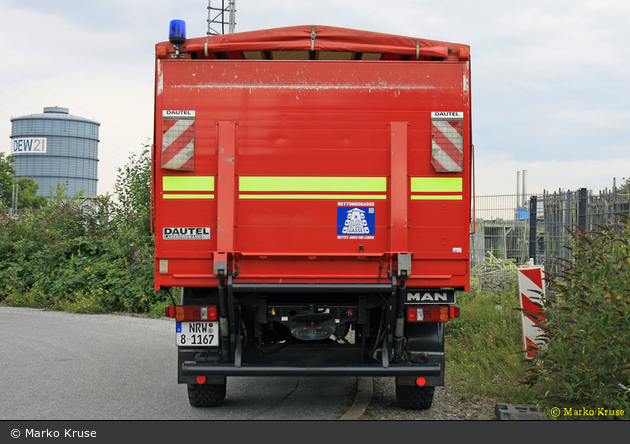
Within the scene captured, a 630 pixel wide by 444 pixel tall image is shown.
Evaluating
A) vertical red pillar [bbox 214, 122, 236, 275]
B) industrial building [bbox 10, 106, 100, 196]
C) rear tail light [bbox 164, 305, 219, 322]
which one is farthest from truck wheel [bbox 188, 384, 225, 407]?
industrial building [bbox 10, 106, 100, 196]

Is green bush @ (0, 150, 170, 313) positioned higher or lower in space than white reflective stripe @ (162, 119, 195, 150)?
lower

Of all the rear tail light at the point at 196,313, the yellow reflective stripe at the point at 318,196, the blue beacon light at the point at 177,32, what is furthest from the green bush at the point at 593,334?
the blue beacon light at the point at 177,32

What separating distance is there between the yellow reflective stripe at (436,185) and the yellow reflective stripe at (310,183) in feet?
0.91

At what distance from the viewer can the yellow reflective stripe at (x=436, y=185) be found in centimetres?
492

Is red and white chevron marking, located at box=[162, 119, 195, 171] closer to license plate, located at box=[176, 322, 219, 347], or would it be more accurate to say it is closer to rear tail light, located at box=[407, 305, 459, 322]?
license plate, located at box=[176, 322, 219, 347]

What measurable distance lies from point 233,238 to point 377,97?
1739 mm

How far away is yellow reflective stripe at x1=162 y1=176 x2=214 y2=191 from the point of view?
16.1ft

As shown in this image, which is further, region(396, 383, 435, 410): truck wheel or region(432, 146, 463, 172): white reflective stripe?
region(396, 383, 435, 410): truck wheel

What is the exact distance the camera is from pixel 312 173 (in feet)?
16.1

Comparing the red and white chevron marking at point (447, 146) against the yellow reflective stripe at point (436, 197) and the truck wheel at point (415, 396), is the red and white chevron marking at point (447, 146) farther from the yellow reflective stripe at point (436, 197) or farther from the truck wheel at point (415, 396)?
the truck wheel at point (415, 396)

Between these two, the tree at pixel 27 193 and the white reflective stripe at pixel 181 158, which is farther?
the tree at pixel 27 193

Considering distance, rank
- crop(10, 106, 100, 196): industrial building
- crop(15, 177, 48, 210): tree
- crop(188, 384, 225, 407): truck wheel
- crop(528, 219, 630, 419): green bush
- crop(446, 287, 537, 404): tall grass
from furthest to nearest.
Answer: crop(10, 106, 100, 196): industrial building < crop(15, 177, 48, 210): tree < crop(446, 287, 537, 404): tall grass < crop(188, 384, 225, 407): truck wheel < crop(528, 219, 630, 419): green bush

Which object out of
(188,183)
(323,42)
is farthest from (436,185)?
(188,183)

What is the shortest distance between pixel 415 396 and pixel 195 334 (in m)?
2.11
